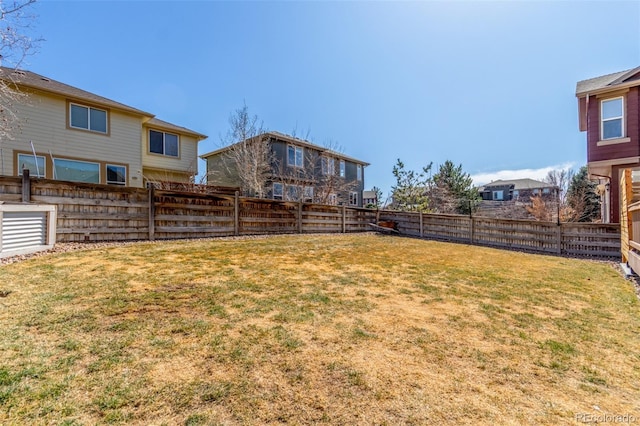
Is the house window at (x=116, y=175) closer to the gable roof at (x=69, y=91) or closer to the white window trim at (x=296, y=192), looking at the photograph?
the gable roof at (x=69, y=91)

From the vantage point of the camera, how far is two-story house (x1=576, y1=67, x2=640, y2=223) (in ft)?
31.8

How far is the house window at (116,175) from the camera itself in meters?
13.0

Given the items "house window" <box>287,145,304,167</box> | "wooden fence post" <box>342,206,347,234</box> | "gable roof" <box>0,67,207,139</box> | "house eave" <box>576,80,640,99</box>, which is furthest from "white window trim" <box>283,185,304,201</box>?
"house eave" <box>576,80,640,99</box>

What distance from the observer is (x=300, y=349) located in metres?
2.49

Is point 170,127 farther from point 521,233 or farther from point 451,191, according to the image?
point 451,191

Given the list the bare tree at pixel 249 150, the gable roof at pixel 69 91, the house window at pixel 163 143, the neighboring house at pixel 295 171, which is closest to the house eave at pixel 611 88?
the neighboring house at pixel 295 171

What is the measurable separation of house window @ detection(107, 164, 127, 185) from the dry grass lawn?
32.3 feet

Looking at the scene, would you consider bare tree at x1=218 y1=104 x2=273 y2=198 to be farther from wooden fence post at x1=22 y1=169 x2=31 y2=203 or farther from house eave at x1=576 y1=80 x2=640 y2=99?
house eave at x1=576 y1=80 x2=640 y2=99

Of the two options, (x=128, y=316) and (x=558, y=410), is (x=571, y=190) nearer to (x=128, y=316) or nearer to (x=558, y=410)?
(x=558, y=410)

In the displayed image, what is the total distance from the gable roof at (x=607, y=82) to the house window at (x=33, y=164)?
2060 centimetres

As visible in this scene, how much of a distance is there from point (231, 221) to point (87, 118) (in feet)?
28.5

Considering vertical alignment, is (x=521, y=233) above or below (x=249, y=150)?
below

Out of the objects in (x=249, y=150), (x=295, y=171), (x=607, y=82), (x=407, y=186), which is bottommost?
(x=407, y=186)

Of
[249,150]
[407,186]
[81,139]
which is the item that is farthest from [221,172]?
[407,186]
